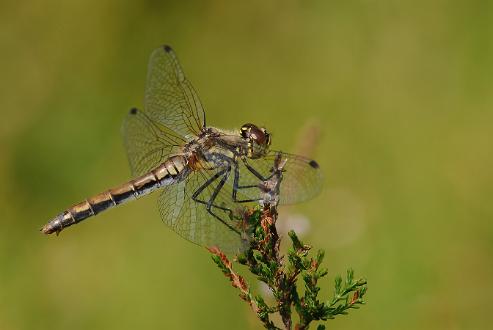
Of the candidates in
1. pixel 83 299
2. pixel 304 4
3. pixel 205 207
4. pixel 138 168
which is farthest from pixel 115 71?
pixel 205 207

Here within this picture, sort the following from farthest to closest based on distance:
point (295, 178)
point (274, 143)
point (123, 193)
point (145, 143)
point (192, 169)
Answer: point (274, 143), point (123, 193), point (145, 143), point (192, 169), point (295, 178)

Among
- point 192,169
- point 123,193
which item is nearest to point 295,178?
point 192,169

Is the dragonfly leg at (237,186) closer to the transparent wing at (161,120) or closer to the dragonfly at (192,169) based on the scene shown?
the dragonfly at (192,169)

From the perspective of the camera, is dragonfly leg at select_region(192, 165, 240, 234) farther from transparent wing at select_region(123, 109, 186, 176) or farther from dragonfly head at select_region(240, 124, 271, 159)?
transparent wing at select_region(123, 109, 186, 176)

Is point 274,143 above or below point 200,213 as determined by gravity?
above

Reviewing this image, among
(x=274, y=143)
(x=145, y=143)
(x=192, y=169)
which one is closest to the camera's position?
(x=192, y=169)

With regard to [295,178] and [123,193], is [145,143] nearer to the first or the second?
[123,193]

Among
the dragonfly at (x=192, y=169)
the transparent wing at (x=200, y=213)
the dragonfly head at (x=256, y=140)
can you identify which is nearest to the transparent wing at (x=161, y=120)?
the dragonfly at (x=192, y=169)
